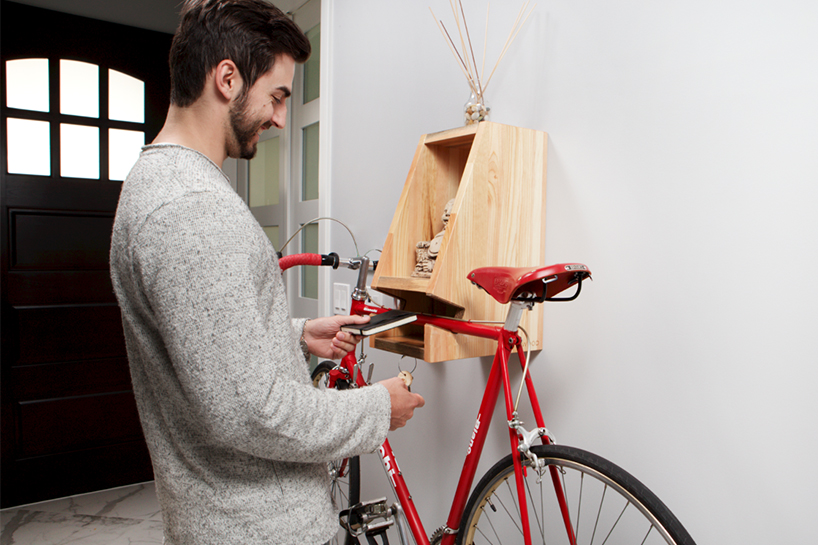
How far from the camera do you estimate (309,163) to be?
2432 mm

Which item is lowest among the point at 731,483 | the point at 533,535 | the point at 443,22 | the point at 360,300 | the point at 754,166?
the point at 533,535

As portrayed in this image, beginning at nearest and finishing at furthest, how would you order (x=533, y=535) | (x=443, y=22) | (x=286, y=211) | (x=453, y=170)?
(x=533, y=535)
(x=453, y=170)
(x=443, y=22)
(x=286, y=211)

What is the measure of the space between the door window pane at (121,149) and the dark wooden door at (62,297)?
0.8 inches

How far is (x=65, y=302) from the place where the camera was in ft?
8.87

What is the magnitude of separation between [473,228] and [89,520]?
8.19 feet

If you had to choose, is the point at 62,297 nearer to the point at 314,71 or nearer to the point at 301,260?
the point at 314,71

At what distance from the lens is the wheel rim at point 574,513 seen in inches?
39.3

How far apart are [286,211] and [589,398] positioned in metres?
1.81

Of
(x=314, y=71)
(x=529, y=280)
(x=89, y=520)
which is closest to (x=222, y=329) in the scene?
(x=529, y=280)

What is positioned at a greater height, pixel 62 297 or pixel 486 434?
pixel 62 297

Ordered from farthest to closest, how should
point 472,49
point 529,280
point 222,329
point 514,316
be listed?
point 472,49
point 514,316
point 529,280
point 222,329

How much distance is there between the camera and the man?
609 millimetres

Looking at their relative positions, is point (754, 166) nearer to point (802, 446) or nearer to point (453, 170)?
point (802, 446)

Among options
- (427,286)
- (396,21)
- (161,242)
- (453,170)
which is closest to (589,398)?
(427,286)
